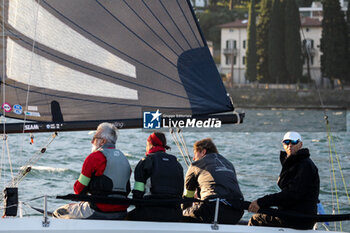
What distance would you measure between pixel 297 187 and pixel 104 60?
1.93 meters

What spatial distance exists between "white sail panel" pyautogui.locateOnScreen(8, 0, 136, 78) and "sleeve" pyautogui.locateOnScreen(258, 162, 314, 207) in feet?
5.51

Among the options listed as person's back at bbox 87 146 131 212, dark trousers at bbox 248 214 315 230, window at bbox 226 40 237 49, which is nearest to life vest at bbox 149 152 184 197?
person's back at bbox 87 146 131 212

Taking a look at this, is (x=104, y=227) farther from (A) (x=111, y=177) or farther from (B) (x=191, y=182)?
(B) (x=191, y=182)

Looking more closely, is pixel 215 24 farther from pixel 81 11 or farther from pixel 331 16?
pixel 81 11

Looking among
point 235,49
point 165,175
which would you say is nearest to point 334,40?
point 235,49

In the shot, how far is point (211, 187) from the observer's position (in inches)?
168

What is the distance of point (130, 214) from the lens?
409cm

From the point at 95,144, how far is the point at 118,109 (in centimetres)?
117

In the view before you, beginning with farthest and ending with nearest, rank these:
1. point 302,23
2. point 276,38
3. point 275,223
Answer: point 302,23 → point 276,38 → point 275,223

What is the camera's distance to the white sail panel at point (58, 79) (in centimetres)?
520

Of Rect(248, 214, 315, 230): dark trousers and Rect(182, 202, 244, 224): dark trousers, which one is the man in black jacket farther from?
Rect(182, 202, 244, 224): dark trousers

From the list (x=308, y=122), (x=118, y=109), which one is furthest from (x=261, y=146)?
(x=118, y=109)

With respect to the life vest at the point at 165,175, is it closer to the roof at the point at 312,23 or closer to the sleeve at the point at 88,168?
the sleeve at the point at 88,168

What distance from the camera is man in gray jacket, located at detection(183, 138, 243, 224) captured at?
4.22 m
